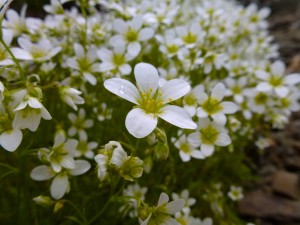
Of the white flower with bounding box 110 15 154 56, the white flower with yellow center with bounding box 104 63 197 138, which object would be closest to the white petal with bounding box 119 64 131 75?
the white flower with bounding box 110 15 154 56

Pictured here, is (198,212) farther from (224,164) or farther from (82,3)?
(82,3)

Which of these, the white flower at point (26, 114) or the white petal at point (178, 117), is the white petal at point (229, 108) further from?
the white flower at point (26, 114)

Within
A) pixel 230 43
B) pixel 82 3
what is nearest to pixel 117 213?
pixel 82 3

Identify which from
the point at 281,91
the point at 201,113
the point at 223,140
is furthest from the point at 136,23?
→ the point at 281,91

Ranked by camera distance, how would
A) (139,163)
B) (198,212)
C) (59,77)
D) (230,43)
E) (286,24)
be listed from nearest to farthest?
(139,163) < (59,77) < (198,212) < (230,43) < (286,24)

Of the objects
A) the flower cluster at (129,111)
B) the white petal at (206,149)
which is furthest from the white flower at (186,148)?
the white petal at (206,149)

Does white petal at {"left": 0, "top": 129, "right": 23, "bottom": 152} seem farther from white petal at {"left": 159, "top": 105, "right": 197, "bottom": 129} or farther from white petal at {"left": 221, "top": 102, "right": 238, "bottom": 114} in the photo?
white petal at {"left": 221, "top": 102, "right": 238, "bottom": 114}
